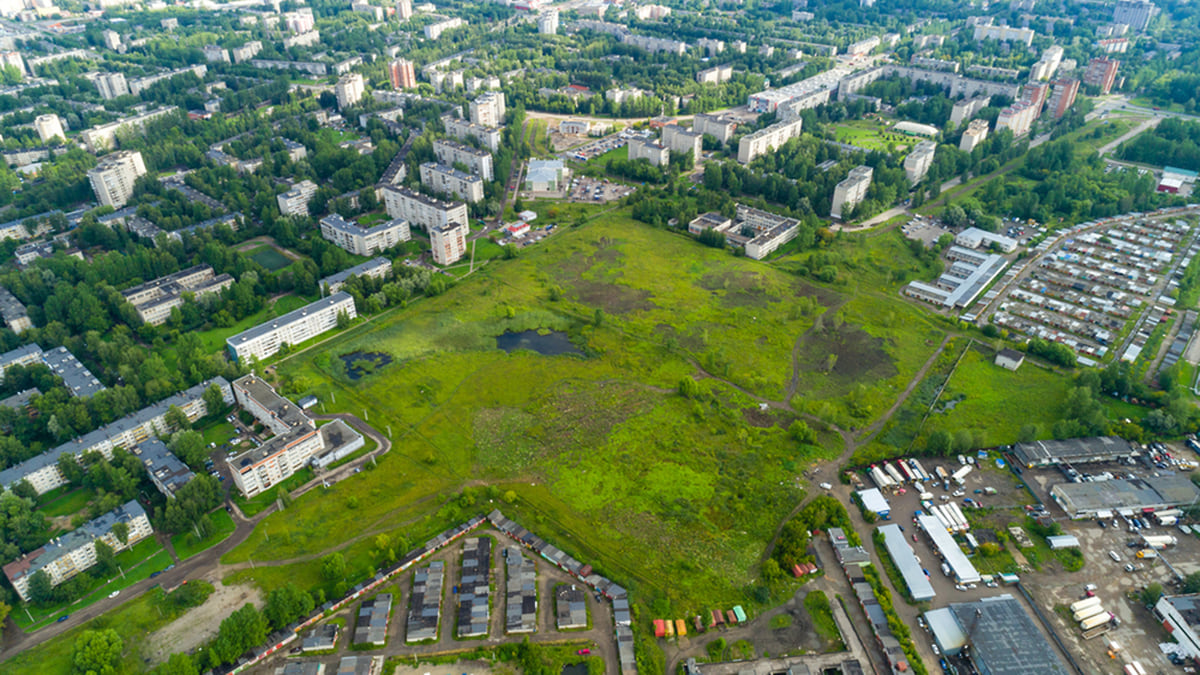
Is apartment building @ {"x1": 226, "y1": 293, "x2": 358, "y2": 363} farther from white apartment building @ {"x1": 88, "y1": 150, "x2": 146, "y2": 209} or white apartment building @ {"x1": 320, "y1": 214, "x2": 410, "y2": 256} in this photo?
white apartment building @ {"x1": 88, "y1": 150, "x2": 146, "y2": 209}

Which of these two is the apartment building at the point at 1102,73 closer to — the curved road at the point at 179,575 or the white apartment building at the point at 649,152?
the white apartment building at the point at 649,152

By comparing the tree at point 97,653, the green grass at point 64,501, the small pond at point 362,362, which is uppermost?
the tree at point 97,653

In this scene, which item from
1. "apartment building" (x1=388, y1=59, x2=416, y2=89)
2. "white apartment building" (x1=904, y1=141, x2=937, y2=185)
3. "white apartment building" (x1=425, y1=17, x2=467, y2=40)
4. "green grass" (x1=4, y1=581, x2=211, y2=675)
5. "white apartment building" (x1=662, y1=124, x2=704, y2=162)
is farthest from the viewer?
"white apartment building" (x1=425, y1=17, x2=467, y2=40)

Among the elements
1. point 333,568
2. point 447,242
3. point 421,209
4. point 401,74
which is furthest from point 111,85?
point 333,568

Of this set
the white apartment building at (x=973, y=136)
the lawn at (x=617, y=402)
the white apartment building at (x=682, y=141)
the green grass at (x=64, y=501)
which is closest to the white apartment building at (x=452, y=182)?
the lawn at (x=617, y=402)

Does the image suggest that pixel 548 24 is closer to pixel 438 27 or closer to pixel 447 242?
pixel 438 27

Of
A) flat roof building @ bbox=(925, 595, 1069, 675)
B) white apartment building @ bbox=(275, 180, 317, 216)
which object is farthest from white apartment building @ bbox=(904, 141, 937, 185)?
white apartment building @ bbox=(275, 180, 317, 216)

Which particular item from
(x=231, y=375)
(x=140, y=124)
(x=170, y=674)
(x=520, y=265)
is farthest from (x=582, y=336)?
(x=140, y=124)
